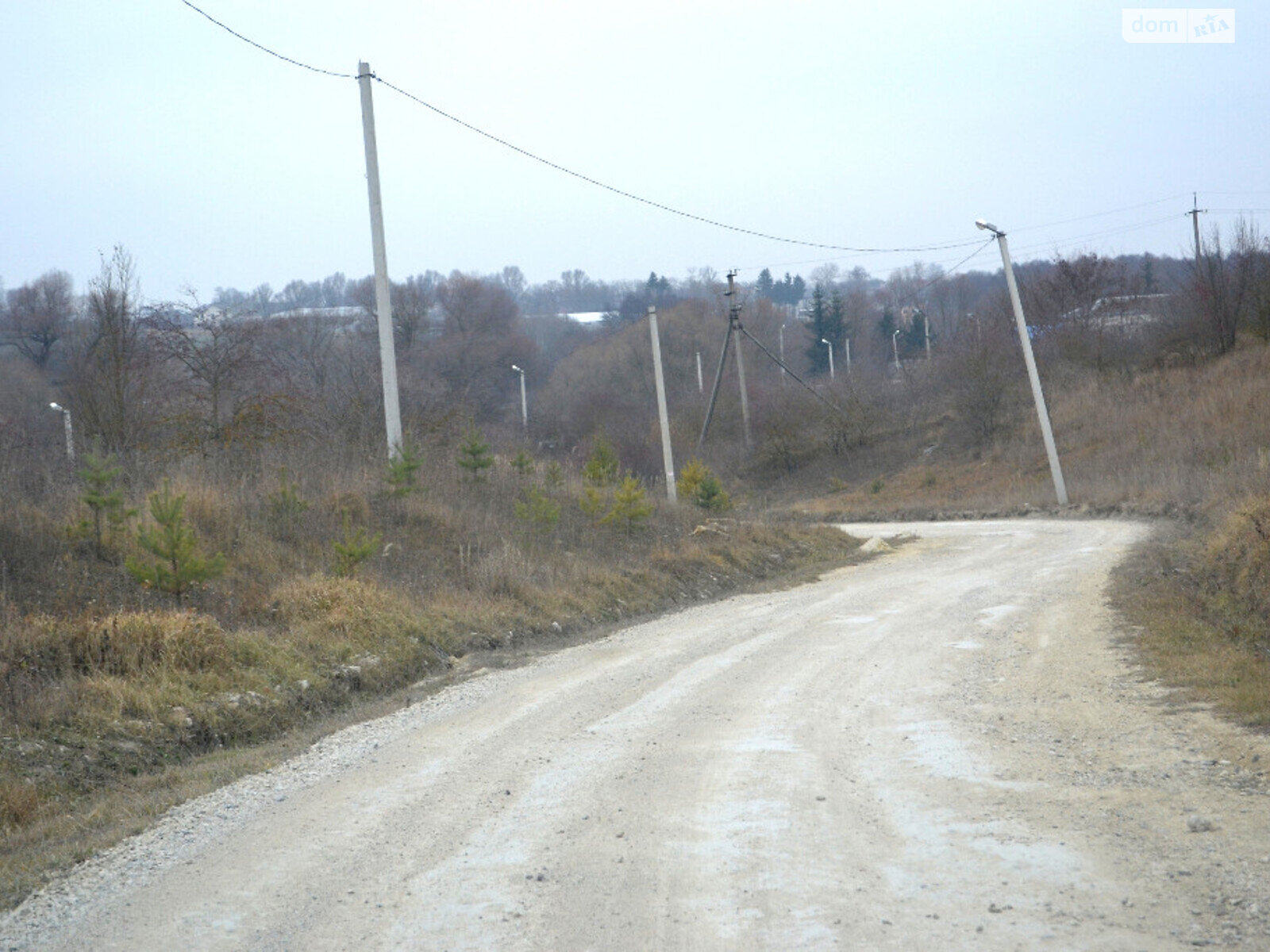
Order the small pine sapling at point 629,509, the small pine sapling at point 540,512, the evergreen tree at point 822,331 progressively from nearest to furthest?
the small pine sapling at point 540,512 < the small pine sapling at point 629,509 < the evergreen tree at point 822,331

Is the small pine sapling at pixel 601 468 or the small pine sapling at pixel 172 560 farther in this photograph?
the small pine sapling at pixel 601 468

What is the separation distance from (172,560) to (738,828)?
8.13 meters

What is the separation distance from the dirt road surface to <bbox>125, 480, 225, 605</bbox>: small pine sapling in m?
3.18

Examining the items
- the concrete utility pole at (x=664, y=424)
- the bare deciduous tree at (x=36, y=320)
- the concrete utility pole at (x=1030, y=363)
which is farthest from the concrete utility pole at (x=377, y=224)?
the bare deciduous tree at (x=36, y=320)

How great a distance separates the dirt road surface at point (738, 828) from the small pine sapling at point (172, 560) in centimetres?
318

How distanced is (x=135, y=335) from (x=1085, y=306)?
2066 inches

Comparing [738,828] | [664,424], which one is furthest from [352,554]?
[664,424]

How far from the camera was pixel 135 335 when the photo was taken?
1927 cm

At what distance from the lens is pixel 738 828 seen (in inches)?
236

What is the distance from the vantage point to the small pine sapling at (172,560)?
39.2ft

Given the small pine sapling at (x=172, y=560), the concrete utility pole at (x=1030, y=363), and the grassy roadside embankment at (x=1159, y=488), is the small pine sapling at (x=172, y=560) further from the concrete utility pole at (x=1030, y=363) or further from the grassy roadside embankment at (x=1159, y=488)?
the concrete utility pole at (x=1030, y=363)

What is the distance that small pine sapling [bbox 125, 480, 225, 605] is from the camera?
471 inches

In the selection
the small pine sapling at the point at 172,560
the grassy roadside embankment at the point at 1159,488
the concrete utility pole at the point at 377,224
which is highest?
the concrete utility pole at the point at 377,224

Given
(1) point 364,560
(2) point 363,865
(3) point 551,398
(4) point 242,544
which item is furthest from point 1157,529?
(3) point 551,398
